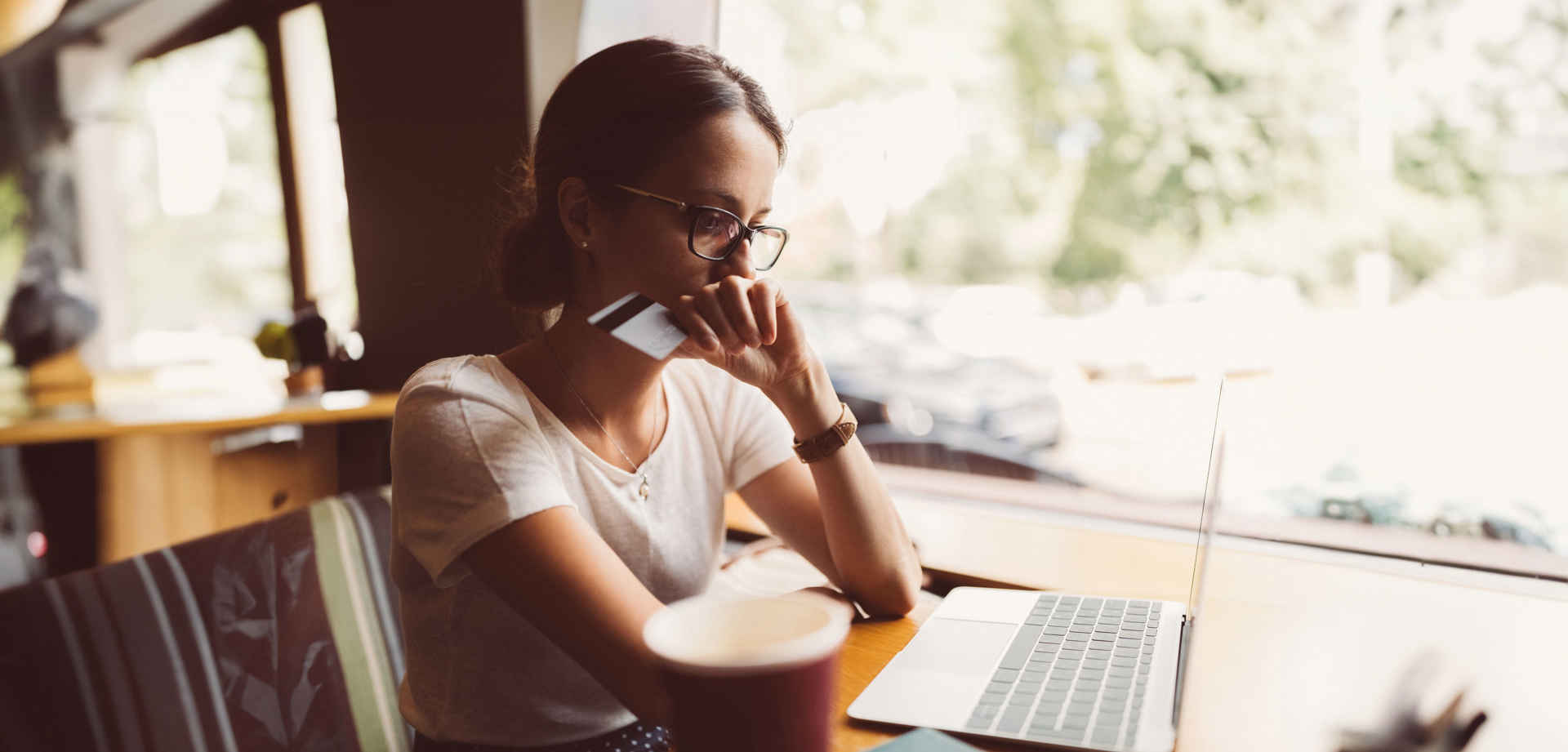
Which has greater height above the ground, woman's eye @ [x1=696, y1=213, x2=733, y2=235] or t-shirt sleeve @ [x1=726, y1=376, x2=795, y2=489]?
woman's eye @ [x1=696, y1=213, x2=733, y2=235]

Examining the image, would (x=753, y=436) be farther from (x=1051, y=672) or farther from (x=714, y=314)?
(x=1051, y=672)

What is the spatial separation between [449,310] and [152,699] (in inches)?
51.1

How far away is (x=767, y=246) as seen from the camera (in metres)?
1.14

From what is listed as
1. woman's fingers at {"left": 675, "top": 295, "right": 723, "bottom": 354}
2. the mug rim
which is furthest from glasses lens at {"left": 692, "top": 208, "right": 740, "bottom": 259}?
the mug rim

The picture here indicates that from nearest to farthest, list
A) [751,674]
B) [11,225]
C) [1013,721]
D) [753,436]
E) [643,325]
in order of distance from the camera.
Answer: [751,674], [1013,721], [643,325], [753,436], [11,225]

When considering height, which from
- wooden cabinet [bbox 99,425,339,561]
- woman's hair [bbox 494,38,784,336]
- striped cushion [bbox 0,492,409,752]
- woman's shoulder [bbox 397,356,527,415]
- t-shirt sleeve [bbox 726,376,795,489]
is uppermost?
woman's hair [bbox 494,38,784,336]

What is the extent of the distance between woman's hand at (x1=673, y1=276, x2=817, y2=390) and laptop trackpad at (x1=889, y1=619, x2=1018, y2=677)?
31cm

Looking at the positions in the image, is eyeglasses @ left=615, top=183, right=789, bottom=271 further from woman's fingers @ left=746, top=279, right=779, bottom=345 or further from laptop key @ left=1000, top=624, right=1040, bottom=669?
laptop key @ left=1000, top=624, right=1040, bottom=669

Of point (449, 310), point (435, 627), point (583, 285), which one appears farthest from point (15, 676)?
point (449, 310)

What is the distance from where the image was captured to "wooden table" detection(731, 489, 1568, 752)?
2.39ft

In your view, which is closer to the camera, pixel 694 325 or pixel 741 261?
pixel 694 325

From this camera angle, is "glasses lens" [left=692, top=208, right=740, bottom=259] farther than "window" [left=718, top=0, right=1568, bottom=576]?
No

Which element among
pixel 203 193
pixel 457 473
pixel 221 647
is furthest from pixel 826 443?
pixel 203 193

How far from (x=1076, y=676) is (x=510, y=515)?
498 mm
